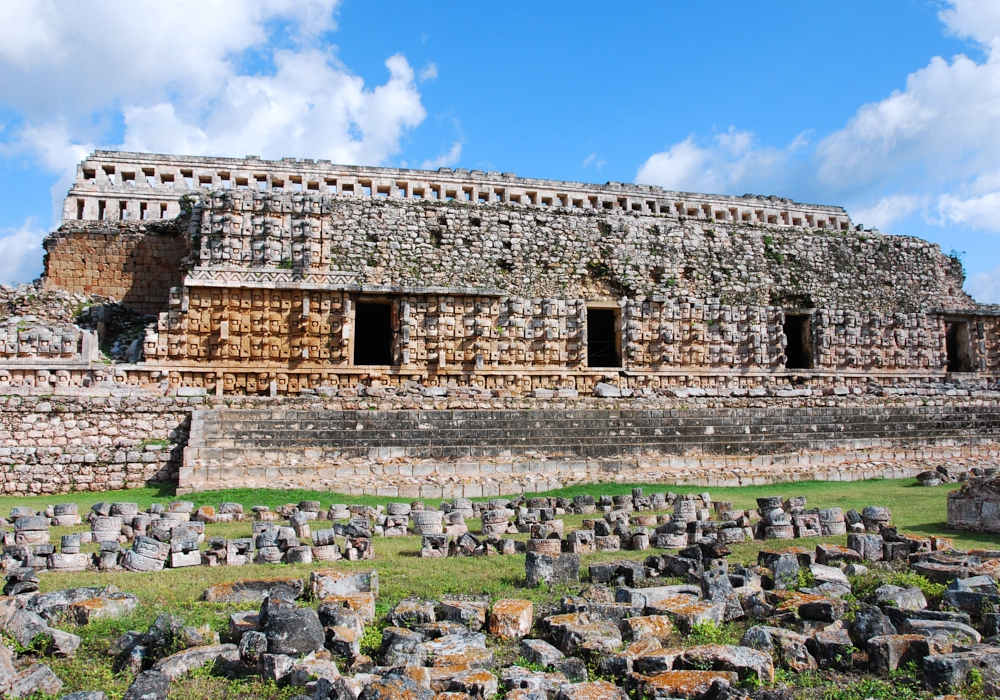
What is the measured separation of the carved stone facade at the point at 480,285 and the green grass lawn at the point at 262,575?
15.7 feet

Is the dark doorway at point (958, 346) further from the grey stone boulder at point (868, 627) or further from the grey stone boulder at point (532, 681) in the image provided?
the grey stone boulder at point (532, 681)

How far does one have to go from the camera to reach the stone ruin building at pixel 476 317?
1575 centimetres

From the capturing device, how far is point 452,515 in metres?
10.3

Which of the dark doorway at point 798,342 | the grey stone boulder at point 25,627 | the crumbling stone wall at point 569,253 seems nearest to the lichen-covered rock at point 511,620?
the grey stone boulder at point 25,627

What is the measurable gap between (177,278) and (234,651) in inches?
663

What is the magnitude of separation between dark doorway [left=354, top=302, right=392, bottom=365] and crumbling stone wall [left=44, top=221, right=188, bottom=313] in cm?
532

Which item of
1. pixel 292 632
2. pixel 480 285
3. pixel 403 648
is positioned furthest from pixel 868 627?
pixel 480 285

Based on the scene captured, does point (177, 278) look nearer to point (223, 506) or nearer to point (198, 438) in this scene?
point (198, 438)

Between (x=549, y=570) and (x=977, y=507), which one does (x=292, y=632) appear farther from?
(x=977, y=507)

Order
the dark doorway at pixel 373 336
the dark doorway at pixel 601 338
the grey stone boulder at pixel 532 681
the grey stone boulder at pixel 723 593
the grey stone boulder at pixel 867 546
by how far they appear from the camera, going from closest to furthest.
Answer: the grey stone boulder at pixel 532 681
the grey stone boulder at pixel 723 593
the grey stone boulder at pixel 867 546
the dark doorway at pixel 373 336
the dark doorway at pixel 601 338

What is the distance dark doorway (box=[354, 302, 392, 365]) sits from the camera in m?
21.4

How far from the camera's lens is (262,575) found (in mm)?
7172

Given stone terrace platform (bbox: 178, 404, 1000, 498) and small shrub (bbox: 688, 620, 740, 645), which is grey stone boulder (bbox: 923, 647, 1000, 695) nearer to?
small shrub (bbox: 688, 620, 740, 645)

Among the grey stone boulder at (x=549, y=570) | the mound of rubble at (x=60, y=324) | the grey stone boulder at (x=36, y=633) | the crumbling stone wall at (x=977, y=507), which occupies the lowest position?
the grey stone boulder at (x=36, y=633)
